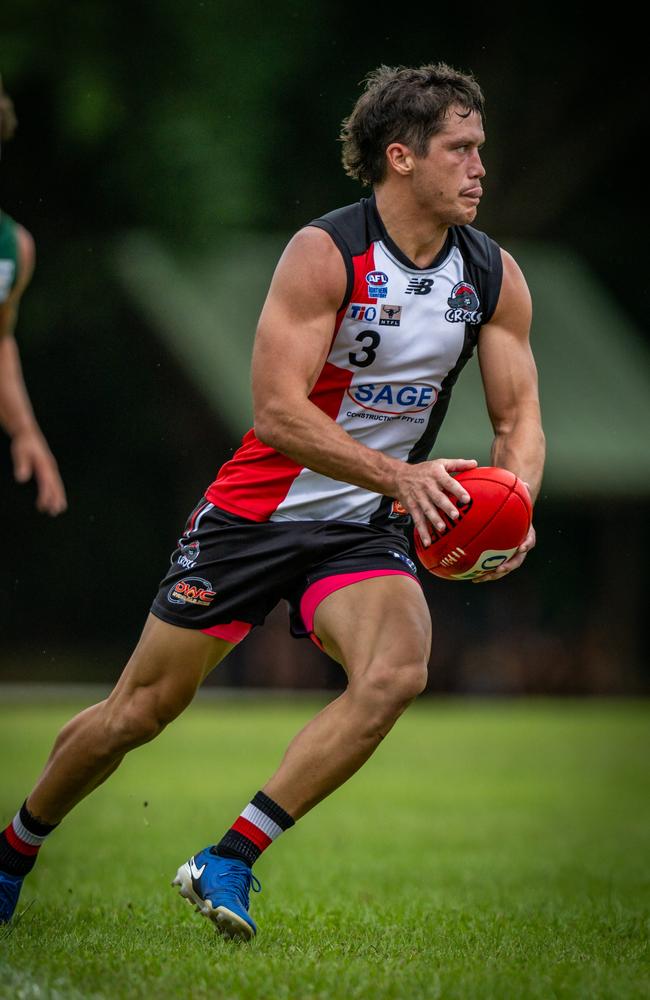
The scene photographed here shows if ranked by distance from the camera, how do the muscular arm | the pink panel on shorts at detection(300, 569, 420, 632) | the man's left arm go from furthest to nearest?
the muscular arm
the man's left arm
the pink panel on shorts at detection(300, 569, 420, 632)

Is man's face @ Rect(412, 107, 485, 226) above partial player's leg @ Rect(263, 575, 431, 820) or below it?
above

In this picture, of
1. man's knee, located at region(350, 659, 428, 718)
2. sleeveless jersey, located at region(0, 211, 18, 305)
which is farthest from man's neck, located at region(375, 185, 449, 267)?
sleeveless jersey, located at region(0, 211, 18, 305)

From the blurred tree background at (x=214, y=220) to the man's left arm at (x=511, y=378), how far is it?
15.6m

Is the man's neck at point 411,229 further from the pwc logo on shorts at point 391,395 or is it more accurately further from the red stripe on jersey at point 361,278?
the pwc logo on shorts at point 391,395

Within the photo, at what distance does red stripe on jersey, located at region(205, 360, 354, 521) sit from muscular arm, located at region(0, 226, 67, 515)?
611mm

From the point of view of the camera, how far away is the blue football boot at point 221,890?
16.0 feet

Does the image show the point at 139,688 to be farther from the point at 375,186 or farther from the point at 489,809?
the point at 489,809

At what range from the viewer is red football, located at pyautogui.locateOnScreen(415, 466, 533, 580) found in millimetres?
5012

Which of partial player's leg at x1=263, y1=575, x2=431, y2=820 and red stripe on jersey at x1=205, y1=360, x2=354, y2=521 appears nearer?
partial player's leg at x1=263, y1=575, x2=431, y2=820

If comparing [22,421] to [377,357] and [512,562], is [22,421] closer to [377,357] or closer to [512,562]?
[377,357]

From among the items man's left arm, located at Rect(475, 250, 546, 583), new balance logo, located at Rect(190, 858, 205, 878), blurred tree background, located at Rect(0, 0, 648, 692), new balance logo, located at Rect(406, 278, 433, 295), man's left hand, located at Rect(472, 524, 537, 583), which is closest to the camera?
new balance logo, located at Rect(190, 858, 205, 878)

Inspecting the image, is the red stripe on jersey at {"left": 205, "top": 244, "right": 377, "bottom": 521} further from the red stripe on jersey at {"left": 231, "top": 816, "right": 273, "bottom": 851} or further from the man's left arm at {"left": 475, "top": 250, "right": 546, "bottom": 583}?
the red stripe on jersey at {"left": 231, "top": 816, "right": 273, "bottom": 851}

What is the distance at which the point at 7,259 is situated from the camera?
623 centimetres

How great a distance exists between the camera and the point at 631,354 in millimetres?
24125
